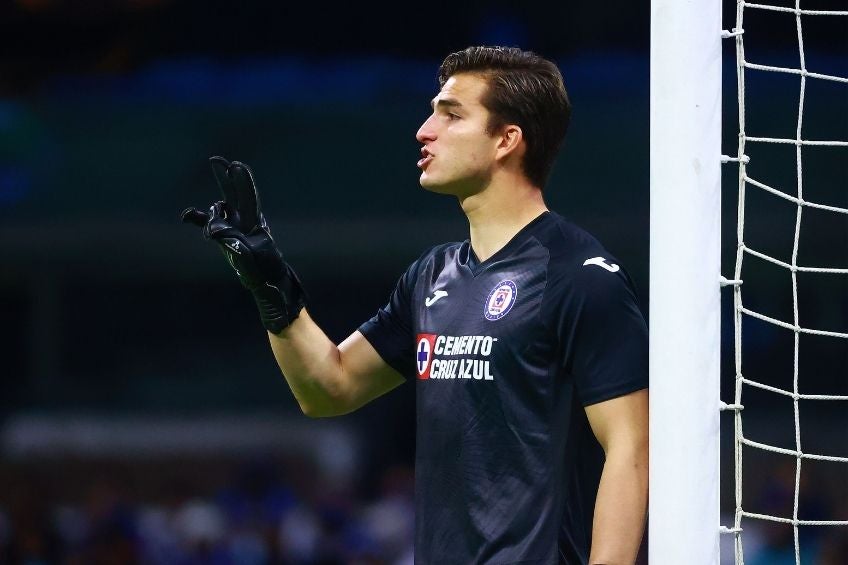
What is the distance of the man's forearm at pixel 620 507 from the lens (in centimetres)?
213

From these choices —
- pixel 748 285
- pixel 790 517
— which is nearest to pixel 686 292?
pixel 790 517

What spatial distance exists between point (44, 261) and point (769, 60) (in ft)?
15.9

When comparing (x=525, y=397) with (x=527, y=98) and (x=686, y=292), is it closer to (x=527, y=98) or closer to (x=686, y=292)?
(x=686, y=292)

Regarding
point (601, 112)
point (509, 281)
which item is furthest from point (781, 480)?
point (509, 281)

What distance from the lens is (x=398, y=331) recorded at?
2.66m

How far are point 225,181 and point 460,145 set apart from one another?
455 mm

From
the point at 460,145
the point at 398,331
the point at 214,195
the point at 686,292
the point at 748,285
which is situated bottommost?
the point at 748,285

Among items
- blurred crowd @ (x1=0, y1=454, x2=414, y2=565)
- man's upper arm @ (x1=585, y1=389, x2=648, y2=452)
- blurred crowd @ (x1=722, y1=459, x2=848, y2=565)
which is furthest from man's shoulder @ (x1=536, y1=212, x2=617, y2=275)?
blurred crowd @ (x1=0, y1=454, x2=414, y2=565)

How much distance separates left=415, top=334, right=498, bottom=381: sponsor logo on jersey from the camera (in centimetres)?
233

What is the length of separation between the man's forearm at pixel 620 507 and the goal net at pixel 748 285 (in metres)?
0.04

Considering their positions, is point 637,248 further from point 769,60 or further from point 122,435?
point 122,435

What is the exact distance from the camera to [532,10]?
28.3 ft

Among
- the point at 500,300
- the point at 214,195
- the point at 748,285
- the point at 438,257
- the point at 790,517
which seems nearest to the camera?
the point at 500,300

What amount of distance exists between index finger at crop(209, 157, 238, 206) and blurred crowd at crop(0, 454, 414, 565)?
4822 millimetres
